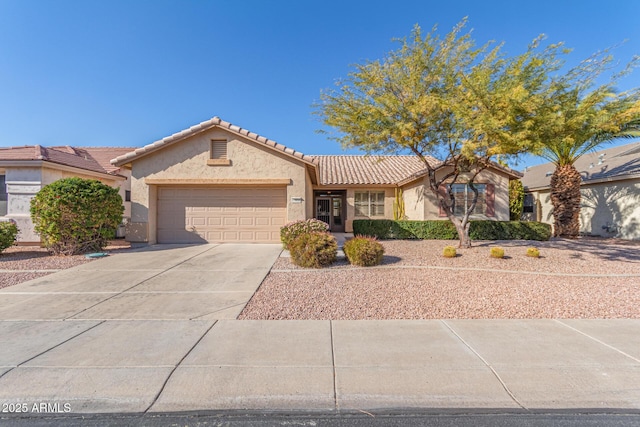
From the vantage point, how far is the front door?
19609 millimetres

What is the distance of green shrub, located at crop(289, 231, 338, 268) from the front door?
10958mm

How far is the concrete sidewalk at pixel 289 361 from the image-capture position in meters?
2.86

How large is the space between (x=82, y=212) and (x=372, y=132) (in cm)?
1037

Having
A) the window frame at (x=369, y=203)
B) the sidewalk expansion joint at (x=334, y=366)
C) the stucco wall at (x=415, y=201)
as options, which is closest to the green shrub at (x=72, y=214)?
the sidewalk expansion joint at (x=334, y=366)

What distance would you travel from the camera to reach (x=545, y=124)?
27.8 feet

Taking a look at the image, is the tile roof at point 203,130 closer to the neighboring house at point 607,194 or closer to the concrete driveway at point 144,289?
the concrete driveway at point 144,289

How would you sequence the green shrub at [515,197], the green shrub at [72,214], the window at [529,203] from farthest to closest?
the window at [529,203] → the green shrub at [515,197] → the green shrub at [72,214]

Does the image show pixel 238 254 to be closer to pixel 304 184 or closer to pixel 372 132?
pixel 304 184

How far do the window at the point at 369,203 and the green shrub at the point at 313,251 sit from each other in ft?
32.0

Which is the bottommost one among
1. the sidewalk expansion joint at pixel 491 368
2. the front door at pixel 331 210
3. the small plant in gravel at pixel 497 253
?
the sidewalk expansion joint at pixel 491 368

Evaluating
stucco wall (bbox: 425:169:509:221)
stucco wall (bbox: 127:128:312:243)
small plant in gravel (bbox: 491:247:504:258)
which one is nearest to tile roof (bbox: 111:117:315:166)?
stucco wall (bbox: 127:128:312:243)

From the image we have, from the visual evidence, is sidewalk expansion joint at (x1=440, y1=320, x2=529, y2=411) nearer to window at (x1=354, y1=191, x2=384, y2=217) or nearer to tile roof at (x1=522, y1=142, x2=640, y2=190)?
window at (x1=354, y1=191, x2=384, y2=217)

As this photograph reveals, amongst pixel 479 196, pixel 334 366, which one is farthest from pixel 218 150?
pixel 479 196

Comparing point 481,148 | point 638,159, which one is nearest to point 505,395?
point 481,148
